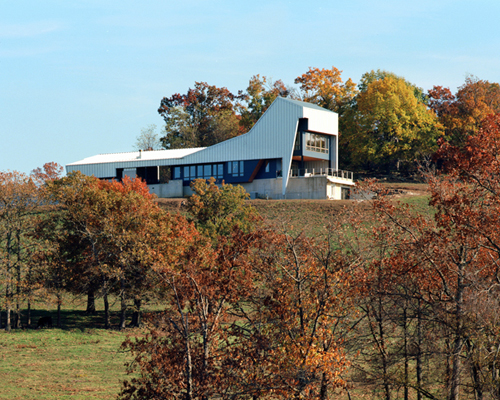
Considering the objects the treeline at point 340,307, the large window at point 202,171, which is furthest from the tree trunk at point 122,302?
the large window at point 202,171

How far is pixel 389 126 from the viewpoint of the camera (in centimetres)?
7500

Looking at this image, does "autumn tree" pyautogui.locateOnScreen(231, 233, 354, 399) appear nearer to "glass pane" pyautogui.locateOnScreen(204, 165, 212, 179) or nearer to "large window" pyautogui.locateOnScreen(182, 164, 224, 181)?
"large window" pyautogui.locateOnScreen(182, 164, 224, 181)

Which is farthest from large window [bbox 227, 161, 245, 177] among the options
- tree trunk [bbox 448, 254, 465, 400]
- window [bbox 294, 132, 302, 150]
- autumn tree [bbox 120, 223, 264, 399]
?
tree trunk [bbox 448, 254, 465, 400]

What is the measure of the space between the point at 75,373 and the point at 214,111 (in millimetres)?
68804

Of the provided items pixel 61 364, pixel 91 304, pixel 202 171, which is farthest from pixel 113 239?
pixel 202 171

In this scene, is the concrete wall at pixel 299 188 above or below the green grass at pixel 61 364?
above

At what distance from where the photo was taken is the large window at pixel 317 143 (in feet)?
220

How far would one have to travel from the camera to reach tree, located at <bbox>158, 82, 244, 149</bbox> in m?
85.4

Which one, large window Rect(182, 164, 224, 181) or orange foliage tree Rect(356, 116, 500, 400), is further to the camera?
large window Rect(182, 164, 224, 181)

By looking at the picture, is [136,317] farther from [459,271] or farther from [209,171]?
[209,171]

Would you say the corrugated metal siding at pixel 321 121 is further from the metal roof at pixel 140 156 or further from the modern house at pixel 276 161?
the metal roof at pixel 140 156

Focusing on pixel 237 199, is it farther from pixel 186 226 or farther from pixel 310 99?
pixel 310 99

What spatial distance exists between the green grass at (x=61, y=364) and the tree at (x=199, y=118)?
51.3m

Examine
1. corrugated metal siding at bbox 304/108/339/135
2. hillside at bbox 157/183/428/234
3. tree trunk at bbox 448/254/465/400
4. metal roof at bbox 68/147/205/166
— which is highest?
corrugated metal siding at bbox 304/108/339/135
